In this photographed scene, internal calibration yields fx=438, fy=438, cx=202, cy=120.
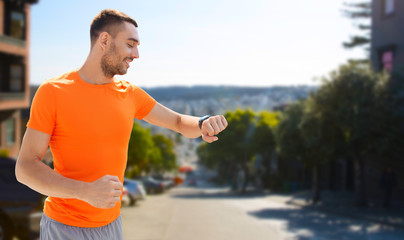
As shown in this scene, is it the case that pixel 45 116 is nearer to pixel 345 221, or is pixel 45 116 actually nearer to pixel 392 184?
pixel 345 221

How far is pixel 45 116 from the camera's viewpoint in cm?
199

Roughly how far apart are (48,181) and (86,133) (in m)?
0.29

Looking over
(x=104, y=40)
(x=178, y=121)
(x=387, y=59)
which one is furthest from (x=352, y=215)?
(x=104, y=40)

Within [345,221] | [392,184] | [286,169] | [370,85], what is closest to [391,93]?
[370,85]

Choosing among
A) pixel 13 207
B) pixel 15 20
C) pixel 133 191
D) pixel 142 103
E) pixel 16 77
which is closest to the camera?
pixel 142 103

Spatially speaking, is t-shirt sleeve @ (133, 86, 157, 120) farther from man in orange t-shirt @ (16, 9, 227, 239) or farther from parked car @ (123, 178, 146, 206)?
parked car @ (123, 178, 146, 206)

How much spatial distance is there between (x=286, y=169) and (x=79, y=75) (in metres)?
46.0

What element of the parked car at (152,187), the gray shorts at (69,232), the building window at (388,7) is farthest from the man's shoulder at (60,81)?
the parked car at (152,187)

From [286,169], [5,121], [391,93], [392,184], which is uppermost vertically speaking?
[391,93]

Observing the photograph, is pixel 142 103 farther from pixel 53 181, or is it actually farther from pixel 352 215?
pixel 352 215

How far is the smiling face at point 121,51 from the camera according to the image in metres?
2.17

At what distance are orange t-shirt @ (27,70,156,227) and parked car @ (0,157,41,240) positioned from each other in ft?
19.5

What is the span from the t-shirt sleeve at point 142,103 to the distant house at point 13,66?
25.3 m

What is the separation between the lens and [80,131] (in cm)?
206
